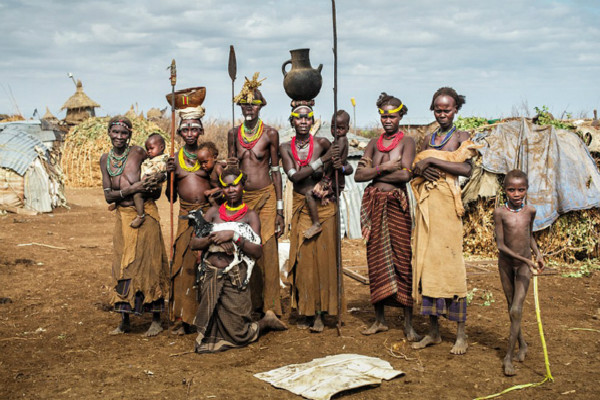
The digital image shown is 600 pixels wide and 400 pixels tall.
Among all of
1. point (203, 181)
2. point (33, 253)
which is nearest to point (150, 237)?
point (203, 181)

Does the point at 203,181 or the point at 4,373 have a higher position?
the point at 203,181

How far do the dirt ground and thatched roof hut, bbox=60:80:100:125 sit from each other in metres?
21.4

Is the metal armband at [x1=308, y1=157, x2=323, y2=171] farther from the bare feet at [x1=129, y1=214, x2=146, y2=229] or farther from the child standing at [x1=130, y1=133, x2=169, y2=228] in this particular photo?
the bare feet at [x1=129, y1=214, x2=146, y2=229]

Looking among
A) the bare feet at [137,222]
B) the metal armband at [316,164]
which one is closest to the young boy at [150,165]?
the bare feet at [137,222]

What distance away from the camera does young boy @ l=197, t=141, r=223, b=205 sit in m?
5.21

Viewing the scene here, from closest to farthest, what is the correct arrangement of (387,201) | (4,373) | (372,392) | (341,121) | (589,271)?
(372,392) < (4,373) < (387,201) < (341,121) < (589,271)

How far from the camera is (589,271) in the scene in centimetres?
832

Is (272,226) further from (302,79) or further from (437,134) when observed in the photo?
(437,134)

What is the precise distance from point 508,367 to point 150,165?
11.4 ft

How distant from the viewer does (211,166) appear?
5.26m

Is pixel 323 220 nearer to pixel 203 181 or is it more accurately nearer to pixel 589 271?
pixel 203 181

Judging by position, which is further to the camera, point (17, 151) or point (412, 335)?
point (17, 151)

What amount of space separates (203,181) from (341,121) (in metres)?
1.49

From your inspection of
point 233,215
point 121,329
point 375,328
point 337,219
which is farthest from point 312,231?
point 121,329
